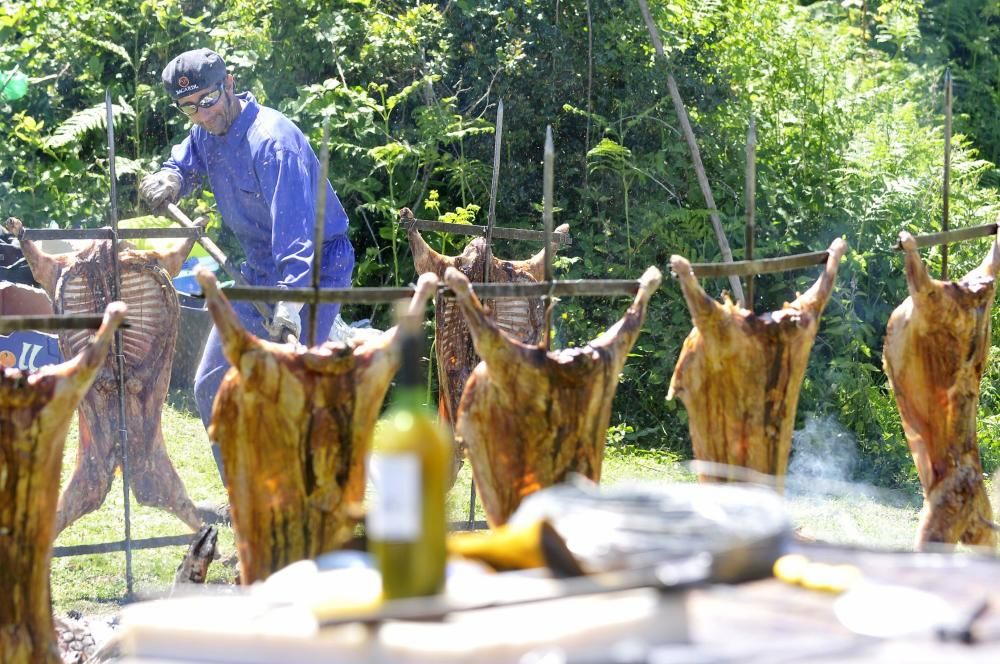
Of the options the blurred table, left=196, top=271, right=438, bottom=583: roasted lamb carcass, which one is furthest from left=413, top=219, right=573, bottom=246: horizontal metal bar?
the blurred table

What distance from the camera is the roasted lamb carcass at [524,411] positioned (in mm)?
4512

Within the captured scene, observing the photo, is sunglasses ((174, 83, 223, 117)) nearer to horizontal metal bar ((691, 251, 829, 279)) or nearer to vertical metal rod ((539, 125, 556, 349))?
vertical metal rod ((539, 125, 556, 349))

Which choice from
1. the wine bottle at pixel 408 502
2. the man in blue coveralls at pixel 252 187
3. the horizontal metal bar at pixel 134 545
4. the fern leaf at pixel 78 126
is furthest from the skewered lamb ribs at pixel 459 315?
the fern leaf at pixel 78 126

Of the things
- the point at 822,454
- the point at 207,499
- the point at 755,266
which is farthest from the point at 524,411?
the point at 822,454

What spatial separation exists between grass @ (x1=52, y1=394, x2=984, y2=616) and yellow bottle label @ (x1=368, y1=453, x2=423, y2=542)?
12.9 feet

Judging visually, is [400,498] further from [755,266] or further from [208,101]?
[208,101]

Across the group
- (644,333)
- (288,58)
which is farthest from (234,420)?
(288,58)

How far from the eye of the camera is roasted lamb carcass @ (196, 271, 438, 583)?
4.20m

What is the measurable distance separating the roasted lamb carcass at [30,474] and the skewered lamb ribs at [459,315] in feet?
10.3

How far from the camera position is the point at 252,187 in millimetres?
7309

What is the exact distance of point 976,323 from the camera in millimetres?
5816

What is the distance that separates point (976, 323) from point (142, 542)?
438cm

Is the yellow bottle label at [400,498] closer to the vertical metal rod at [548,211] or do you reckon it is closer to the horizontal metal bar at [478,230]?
the vertical metal rod at [548,211]

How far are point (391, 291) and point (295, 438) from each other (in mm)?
799
